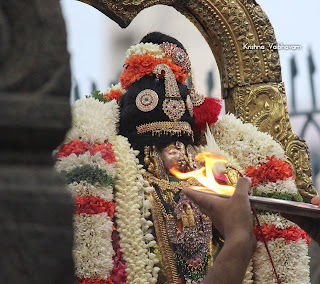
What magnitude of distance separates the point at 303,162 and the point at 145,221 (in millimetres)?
1588

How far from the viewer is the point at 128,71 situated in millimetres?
3711

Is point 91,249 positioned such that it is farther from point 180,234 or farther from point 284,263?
point 284,263

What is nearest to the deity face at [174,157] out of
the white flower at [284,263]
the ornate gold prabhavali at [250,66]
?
the white flower at [284,263]

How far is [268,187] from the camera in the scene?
12.2ft

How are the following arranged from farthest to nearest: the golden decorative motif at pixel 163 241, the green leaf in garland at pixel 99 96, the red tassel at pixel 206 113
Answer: the red tassel at pixel 206 113 < the green leaf in garland at pixel 99 96 < the golden decorative motif at pixel 163 241

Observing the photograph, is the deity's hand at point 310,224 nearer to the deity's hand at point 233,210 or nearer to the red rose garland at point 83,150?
the deity's hand at point 233,210

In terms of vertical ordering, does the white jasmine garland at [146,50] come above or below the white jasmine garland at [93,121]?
above

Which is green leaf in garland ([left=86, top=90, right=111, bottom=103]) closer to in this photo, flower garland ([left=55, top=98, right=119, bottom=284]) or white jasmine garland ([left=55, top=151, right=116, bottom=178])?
flower garland ([left=55, top=98, right=119, bottom=284])

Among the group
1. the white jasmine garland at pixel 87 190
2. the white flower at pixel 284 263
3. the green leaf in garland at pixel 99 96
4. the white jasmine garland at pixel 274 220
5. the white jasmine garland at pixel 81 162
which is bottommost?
the white flower at pixel 284 263

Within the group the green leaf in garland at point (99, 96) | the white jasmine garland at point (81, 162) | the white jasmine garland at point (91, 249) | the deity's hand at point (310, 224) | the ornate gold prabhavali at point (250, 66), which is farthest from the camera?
the ornate gold prabhavali at point (250, 66)

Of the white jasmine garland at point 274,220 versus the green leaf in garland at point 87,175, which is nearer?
the green leaf in garland at point 87,175

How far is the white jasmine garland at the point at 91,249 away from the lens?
3.10m

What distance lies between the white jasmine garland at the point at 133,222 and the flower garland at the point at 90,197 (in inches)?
2.9

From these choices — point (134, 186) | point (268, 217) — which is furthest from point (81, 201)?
point (268, 217)
